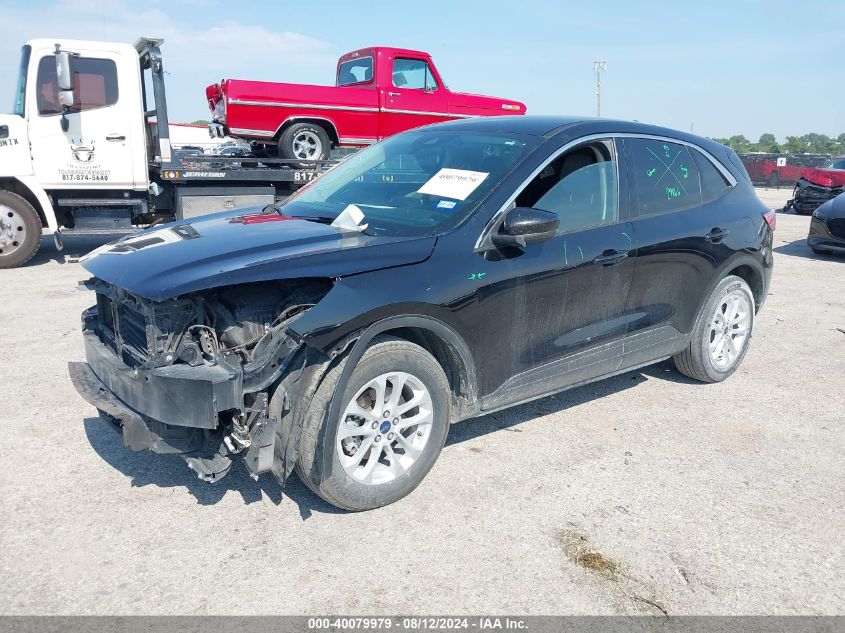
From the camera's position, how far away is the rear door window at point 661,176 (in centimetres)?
436

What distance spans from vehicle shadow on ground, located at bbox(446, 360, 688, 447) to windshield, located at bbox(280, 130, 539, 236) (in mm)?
1282

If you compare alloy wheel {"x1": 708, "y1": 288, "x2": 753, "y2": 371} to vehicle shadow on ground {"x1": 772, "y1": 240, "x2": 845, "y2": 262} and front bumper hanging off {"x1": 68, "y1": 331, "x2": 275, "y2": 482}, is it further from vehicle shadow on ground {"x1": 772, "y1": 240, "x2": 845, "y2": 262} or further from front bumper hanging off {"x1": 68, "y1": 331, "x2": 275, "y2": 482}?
vehicle shadow on ground {"x1": 772, "y1": 240, "x2": 845, "y2": 262}

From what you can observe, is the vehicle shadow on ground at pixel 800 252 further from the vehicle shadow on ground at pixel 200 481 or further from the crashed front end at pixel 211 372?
the crashed front end at pixel 211 372

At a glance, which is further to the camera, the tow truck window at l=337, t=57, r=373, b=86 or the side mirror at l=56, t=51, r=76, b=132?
the tow truck window at l=337, t=57, r=373, b=86

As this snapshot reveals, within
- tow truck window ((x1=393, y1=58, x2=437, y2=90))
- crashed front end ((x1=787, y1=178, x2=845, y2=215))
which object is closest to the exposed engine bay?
tow truck window ((x1=393, y1=58, x2=437, y2=90))

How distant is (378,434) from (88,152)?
25.6 feet

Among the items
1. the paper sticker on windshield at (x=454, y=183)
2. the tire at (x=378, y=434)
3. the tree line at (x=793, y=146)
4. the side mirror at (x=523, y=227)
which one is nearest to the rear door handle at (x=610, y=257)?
the side mirror at (x=523, y=227)

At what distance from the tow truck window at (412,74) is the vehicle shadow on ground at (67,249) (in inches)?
213

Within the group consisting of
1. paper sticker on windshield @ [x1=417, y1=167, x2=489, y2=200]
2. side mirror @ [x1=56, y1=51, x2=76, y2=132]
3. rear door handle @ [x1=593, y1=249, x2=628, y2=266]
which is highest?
side mirror @ [x1=56, y1=51, x2=76, y2=132]

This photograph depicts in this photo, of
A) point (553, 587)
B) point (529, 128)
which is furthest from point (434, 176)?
point (553, 587)

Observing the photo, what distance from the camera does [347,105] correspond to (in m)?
11.5

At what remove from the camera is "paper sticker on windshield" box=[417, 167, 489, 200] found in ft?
12.3

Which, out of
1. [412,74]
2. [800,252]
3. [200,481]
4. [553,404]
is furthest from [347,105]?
[200,481]

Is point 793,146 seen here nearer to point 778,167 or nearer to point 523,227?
point 778,167
